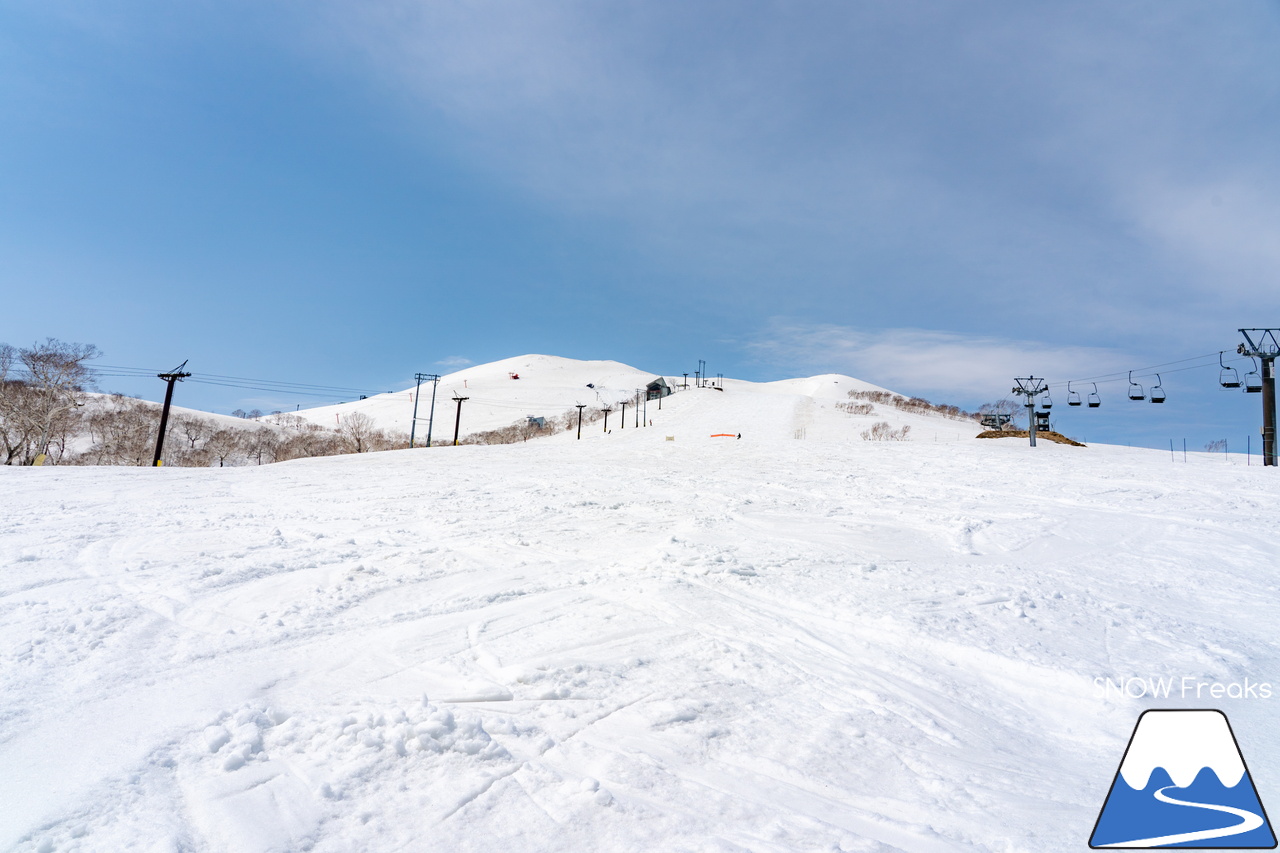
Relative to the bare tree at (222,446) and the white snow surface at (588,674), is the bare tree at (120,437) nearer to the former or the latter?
the bare tree at (222,446)

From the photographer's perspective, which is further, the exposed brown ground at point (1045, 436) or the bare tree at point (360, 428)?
the bare tree at point (360, 428)

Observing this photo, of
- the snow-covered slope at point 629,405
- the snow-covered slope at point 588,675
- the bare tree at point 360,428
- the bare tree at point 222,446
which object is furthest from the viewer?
the bare tree at point 360,428

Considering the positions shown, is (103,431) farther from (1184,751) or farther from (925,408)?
(925,408)

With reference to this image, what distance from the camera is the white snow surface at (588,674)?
2709mm

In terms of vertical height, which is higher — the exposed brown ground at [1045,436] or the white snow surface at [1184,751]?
the exposed brown ground at [1045,436]

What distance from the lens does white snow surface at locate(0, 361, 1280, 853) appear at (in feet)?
8.89

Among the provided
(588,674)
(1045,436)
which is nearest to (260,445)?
(588,674)

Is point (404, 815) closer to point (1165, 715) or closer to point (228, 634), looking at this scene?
point (228, 634)

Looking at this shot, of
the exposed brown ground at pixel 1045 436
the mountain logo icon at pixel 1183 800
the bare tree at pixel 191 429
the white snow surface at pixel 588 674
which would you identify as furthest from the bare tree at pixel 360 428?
the mountain logo icon at pixel 1183 800

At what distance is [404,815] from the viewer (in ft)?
8.71

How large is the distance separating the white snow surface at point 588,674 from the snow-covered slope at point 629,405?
31763mm

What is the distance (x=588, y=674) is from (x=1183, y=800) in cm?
343

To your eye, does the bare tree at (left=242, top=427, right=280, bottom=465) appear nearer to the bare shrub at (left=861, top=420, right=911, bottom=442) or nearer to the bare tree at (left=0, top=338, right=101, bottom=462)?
the bare tree at (left=0, top=338, right=101, bottom=462)

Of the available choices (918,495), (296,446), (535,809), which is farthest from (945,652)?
(296,446)
